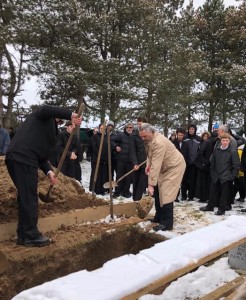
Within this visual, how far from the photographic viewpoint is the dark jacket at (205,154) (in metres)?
7.82

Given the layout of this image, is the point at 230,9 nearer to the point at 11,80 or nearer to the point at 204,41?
the point at 204,41

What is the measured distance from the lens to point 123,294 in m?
2.18

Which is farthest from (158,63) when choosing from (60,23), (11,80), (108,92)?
(11,80)

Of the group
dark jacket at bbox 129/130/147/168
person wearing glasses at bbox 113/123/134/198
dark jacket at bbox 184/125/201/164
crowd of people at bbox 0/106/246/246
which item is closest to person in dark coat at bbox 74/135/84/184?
crowd of people at bbox 0/106/246/246

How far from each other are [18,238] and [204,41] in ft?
67.4

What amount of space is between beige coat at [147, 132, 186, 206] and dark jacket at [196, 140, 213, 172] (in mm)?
2349

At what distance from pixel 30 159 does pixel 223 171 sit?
400 cm

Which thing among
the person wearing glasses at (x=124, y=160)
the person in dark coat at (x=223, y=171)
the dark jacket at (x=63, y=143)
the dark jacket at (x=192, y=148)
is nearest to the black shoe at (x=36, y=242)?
the person in dark coat at (x=223, y=171)

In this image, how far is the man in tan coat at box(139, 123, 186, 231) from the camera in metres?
5.29

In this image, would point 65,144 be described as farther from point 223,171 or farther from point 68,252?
point 68,252

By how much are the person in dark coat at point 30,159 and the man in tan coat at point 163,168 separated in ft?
5.16

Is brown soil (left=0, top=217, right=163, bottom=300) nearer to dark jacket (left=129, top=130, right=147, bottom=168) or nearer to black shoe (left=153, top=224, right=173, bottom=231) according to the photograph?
black shoe (left=153, top=224, right=173, bottom=231)

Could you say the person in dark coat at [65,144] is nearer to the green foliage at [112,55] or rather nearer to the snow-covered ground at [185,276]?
the snow-covered ground at [185,276]

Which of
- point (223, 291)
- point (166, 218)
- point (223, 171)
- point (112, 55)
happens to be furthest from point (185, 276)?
point (112, 55)
